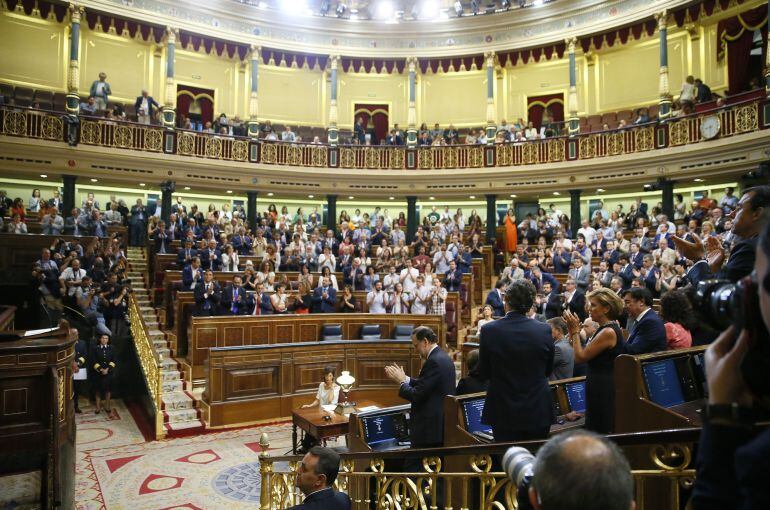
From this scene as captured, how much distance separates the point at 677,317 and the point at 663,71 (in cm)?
1485

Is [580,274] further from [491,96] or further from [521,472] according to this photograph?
[491,96]

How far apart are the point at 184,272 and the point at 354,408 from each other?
5490 millimetres

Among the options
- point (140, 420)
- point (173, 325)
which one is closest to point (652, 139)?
point (173, 325)

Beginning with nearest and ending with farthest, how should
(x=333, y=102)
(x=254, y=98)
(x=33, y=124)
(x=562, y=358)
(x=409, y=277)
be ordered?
1. (x=562, y=358)
2. (x=409, y=277)
3. (x=33, y=124)
4. (x=254, y=98)
5. (x=333, y=102)

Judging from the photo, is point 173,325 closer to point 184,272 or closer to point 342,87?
point 184,272

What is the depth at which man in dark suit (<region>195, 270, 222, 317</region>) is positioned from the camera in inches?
403

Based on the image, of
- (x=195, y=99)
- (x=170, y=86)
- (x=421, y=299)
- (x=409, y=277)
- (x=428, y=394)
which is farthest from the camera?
(x=195, y=99)

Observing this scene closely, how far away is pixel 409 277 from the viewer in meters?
11.9

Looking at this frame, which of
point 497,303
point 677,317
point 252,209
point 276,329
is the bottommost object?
point 276,329

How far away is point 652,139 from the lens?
1521 centimetres

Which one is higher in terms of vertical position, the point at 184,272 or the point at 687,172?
the point at 687,172

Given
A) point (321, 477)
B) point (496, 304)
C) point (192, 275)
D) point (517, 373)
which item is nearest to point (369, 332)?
point (496, 304)

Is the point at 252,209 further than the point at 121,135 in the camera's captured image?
Yes

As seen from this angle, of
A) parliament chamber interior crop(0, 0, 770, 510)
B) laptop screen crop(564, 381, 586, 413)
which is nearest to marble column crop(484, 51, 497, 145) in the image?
parliament chamber interior crop(0, 0, 770, 510)
